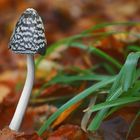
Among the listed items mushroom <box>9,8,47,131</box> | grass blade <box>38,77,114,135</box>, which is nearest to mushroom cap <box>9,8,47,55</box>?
mushroom <box>9,8,47,131</box>

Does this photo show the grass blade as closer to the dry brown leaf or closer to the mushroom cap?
the dry brown leaf

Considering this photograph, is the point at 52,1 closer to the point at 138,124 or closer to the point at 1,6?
the point at 1,6

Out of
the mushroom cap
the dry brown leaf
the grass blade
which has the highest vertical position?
the mushroom cap

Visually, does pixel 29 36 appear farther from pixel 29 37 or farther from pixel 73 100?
pixel 73 100

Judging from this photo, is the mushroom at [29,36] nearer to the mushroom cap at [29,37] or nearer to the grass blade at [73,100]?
the mushroom cap at [29,37]

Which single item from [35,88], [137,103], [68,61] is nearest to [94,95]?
[137,103]

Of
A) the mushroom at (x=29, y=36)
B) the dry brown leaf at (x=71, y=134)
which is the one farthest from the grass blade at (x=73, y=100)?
the mushroom at (x=29, y=36)

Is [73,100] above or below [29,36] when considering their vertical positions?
below

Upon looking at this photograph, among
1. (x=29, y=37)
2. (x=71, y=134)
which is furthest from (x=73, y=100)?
(x=29, y=37)
